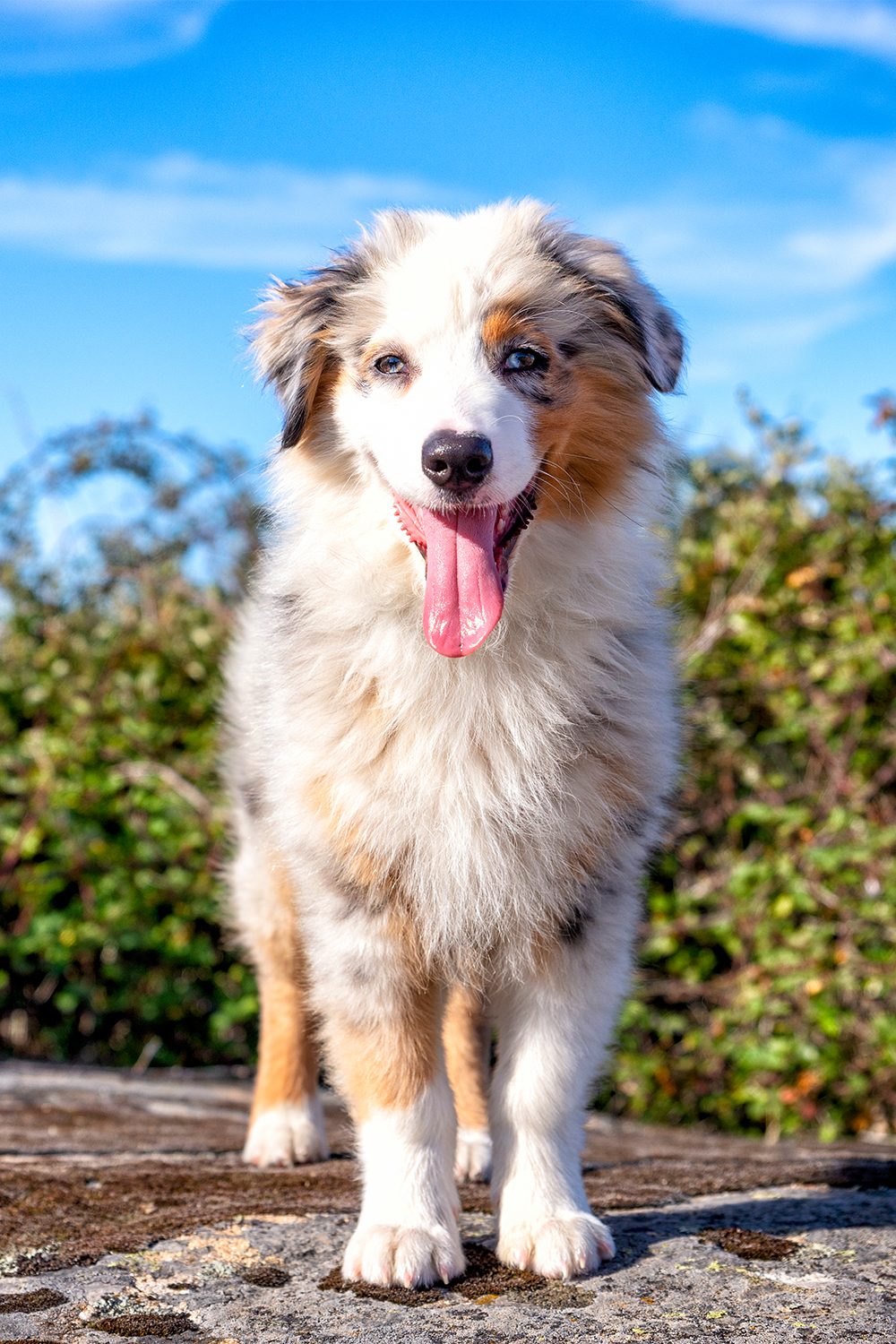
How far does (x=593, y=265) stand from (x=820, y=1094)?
3667 millimetres

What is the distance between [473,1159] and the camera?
369 cm

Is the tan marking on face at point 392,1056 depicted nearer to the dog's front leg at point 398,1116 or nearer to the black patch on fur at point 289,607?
the dog's front leg at point 398,1116

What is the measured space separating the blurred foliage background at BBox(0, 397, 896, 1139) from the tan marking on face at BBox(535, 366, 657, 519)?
6.41 feet

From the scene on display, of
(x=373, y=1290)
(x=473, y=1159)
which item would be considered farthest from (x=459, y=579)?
(x=473, y=1159)

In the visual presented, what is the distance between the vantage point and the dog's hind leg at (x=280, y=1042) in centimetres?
395

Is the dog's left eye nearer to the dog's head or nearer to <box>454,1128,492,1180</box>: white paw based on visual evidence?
the dog's head

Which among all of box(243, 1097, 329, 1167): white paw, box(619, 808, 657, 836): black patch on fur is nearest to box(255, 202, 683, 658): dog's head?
box(619, 808, 657, 836): black patch on fur

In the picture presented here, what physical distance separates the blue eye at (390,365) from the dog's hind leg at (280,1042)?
1.57 meters

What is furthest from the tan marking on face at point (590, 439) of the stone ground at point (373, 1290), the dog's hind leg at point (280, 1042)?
the stone ground at point (373, 1290)

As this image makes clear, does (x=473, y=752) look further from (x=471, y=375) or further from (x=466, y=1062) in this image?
(x=466, y=1062)

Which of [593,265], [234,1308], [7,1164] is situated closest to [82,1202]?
[7,1164]

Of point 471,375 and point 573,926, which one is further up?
point 471,375

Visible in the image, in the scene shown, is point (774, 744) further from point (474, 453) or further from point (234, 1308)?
point (234, 1308)

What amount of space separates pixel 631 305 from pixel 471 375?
1.97 feet
